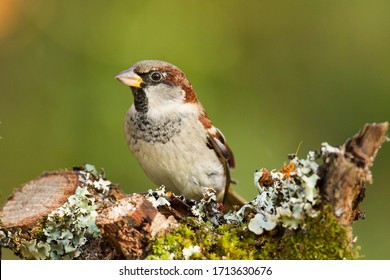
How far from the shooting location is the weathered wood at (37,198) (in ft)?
9.64

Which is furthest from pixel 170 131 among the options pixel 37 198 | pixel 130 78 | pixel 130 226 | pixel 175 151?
pixel 130 226

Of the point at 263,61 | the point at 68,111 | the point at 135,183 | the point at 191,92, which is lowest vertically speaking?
the point at 135,183

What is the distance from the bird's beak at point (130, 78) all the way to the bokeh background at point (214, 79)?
1.27 metres

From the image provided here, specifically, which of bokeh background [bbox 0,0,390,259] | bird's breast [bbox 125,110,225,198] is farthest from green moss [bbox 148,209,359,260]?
bokeh background [bbox 0,0,390,259]

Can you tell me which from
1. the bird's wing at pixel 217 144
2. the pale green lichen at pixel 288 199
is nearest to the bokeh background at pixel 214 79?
the bird's wing at pixel 217 144

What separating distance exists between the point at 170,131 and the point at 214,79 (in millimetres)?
1539

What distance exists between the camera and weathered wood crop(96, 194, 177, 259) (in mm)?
2332

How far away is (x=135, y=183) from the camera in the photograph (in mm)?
4750

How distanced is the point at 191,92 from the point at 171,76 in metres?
0.19

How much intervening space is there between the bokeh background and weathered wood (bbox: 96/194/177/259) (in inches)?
89.6

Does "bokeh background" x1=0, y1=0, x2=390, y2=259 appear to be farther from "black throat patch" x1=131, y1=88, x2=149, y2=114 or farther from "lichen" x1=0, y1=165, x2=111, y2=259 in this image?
"lichen" x1=0, y1=165, x2=111, y2=259

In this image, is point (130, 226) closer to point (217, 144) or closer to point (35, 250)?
point (35, 250)

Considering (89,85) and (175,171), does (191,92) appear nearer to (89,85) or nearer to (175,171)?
(175,171)
